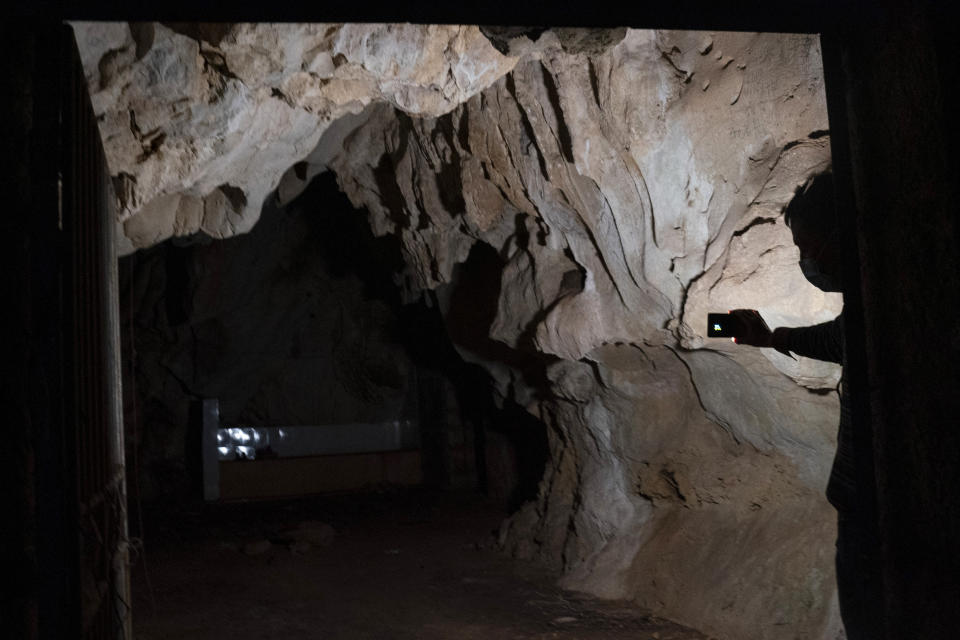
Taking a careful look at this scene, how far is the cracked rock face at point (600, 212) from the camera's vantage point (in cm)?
436

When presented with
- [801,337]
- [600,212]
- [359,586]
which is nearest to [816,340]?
[801,337]

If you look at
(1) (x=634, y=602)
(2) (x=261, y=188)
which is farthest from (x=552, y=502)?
(2) (x=261, y=188)

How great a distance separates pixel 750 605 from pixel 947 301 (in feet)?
14.3

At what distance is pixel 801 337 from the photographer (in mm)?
2934

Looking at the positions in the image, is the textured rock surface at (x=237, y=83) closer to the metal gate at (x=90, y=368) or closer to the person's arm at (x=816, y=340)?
the metal gate at (x=90, y=368)

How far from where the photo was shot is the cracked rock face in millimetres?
4363

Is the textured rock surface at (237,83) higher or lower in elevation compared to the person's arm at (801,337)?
higher

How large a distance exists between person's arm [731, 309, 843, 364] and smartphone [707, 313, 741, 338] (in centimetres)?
3

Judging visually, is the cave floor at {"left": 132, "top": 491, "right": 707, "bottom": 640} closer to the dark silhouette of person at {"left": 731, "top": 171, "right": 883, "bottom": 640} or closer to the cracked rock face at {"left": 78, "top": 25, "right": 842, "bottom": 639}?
the cracked rock face at {"left": 78, "top": 25, "right": 842, "bottom": 639}

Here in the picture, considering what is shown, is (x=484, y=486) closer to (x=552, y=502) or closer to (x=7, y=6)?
(x=552, y=502)

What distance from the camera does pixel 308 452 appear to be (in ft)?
46.9

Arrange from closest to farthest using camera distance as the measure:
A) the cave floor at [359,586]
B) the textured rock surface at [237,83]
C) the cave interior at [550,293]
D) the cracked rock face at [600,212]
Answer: the cave interior at [550,293]
the textured rock surface at [237,83]
the cracked rock face at [600,212]
the cave floor at [359,586]

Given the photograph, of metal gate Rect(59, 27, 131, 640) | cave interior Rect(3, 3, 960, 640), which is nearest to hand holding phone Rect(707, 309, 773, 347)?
cave interior Rect(3, 3, 960, 640)

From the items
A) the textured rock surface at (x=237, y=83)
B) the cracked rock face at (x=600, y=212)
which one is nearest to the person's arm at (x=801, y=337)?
the cracked rock face at (x=600, y=212)
